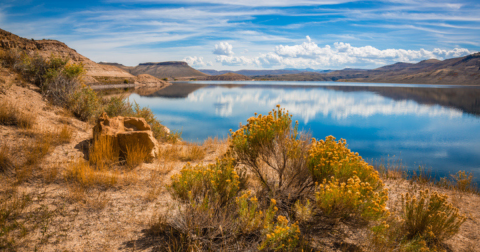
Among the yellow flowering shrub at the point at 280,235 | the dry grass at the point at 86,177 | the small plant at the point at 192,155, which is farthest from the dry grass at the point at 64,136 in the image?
the yellow flowering shrub at the point at 280,235

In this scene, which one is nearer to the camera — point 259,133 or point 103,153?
point 259,133

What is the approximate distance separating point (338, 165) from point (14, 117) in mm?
7532

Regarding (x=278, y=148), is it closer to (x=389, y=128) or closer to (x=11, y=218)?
(x=11, y=218)

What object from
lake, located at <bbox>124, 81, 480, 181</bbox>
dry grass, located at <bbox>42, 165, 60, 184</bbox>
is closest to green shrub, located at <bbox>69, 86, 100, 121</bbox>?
dry grass, located at <bbox>42, 165, 60, 184</bbox>

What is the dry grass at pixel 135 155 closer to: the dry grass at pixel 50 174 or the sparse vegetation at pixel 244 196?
the sparse vegetation at pixel 244 196

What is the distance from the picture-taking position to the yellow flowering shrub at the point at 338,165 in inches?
143

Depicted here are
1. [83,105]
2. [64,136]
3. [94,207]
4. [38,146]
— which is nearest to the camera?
[94,207]

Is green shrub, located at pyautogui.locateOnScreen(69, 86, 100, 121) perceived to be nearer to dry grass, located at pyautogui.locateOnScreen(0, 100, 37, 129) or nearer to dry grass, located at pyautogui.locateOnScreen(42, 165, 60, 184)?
dry grass, located at pyautogui.locateOnScreen(0, 100, 37, 129)

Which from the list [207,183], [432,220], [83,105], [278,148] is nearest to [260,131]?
[278,148]

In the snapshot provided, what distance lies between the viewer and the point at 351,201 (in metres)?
2.96

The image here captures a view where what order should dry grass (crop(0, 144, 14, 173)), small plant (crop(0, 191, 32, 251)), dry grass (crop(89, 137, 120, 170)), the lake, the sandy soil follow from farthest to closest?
the lake → dry grass (crop(89, 137, 120, 170)) → dry grass (crop(0, 144, 14, 173)) → the sandy soil → small plant (crop(0, 191, 32, 251))

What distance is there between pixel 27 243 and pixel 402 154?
15194 millimetres

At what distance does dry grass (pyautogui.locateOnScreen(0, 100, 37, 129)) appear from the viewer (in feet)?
18.7

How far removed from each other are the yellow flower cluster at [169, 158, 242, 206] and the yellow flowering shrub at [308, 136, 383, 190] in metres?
1.36
